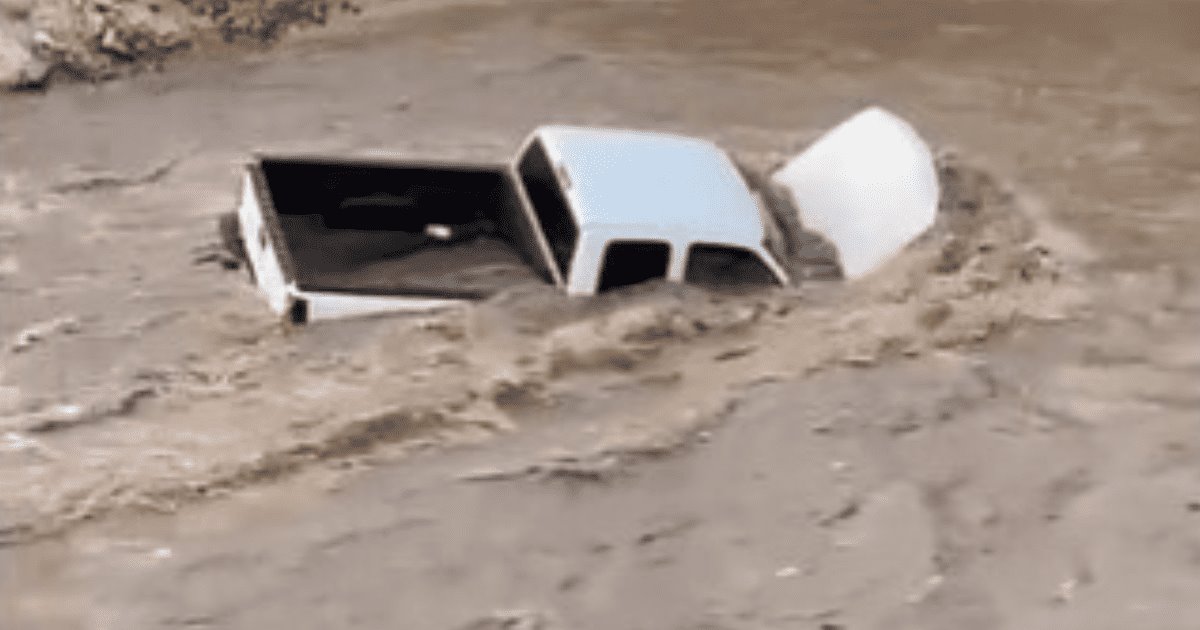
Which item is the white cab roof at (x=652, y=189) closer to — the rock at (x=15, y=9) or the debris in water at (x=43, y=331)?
the debris in water at (x=43, y=331)

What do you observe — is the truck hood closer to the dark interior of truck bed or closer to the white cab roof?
the white cab roof

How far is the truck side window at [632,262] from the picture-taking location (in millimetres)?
8633

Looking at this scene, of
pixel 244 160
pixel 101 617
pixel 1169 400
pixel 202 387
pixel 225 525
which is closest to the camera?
pixel 101 617

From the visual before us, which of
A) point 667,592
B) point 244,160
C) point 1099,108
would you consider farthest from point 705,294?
point 1099,108

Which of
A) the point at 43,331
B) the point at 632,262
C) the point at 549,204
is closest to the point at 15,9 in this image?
the point at 43,331

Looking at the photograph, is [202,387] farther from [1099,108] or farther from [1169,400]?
[1099,108]

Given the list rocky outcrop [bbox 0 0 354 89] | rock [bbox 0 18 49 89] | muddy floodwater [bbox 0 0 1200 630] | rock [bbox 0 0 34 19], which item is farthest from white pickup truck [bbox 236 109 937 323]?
rock [bbox 0 0 34 19]

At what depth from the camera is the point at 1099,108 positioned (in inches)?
535

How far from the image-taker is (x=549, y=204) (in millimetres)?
8938

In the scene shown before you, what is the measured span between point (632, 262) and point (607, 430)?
2.84ft

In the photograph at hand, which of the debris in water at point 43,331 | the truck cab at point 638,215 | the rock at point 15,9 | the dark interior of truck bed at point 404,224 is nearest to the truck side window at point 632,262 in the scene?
the truck cab at point 638,215

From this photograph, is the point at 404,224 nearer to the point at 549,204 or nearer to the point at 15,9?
the point at 549,204

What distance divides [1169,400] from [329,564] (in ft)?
15.3

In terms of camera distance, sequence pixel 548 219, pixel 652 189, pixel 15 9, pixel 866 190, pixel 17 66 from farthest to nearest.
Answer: pixel 15 9, pixel 17 66, pixel 866 190, pixel 548 219, pixel 652 189
